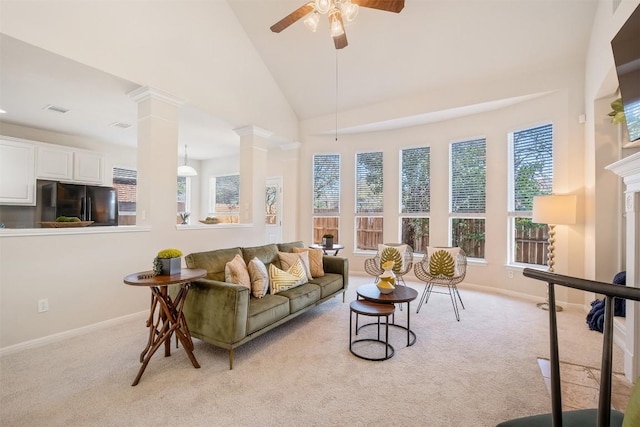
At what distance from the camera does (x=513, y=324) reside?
132 inches

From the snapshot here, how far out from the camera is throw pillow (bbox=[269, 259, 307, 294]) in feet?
10.4

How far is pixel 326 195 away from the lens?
6.31 m

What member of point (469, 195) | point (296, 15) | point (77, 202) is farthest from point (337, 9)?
point (77, 202)

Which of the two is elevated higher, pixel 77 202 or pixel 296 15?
pixel 296 15

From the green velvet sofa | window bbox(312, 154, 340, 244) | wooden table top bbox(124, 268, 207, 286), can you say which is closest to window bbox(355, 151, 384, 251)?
window bbox(312, 154, 340, 244)

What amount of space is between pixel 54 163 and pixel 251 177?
11.0ft

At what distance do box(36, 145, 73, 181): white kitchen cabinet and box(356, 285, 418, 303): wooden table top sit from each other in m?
5.52

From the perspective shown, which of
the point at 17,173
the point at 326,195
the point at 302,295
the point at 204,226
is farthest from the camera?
the point at 326,195

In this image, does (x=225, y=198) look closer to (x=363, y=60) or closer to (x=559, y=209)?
(x=363, y=60)

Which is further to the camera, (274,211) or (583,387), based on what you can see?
(274,211)

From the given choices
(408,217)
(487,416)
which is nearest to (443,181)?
(408,217)

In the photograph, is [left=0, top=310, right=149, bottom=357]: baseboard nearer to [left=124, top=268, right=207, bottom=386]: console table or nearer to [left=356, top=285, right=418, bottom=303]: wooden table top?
[left=124, top=268, right=207, bottom=386]: console table

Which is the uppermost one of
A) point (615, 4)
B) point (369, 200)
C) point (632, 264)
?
point (615, 4)

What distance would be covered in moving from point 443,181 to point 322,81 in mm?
2795
